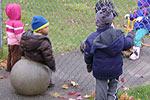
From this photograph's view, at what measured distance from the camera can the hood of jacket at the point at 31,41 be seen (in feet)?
12.2

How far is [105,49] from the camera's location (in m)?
3.06

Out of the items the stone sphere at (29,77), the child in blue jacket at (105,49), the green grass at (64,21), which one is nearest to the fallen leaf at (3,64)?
the green grass at (64,21)

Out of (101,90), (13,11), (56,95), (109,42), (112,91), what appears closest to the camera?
(109,42)

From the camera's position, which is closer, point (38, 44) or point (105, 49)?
point (105, 49)

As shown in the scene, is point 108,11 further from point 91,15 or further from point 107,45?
point 91,15

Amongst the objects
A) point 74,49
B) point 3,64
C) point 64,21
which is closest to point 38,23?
point 3,64

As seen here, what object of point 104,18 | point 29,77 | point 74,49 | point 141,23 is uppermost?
point 104,18

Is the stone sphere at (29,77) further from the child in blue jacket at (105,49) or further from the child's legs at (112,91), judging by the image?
the child's legs at (112,91)

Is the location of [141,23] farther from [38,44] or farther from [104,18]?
[38,44]

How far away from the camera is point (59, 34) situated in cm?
718

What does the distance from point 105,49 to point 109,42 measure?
0.11 metres

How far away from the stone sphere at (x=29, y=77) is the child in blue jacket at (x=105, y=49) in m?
0.91

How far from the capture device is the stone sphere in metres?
3.76

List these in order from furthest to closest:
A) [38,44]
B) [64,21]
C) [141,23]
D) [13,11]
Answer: [64,21]
[141,23]
[13,11]
[38,44]
